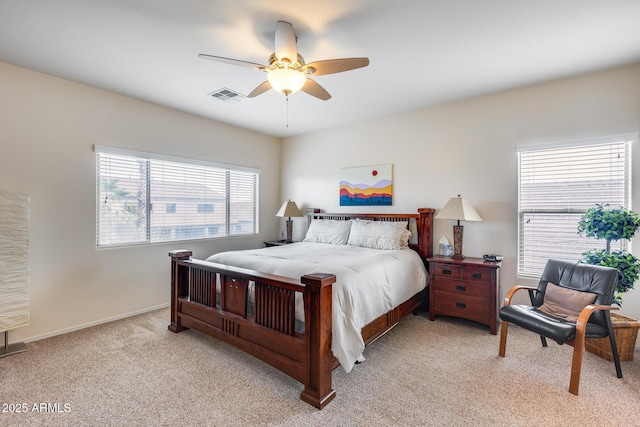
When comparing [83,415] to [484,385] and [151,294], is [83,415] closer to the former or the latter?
[151,294]

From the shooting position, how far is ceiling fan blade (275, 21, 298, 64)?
6.75 ft

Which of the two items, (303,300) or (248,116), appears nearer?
(303,300)

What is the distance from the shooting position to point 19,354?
8.78 ft

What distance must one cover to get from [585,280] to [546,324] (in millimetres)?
665

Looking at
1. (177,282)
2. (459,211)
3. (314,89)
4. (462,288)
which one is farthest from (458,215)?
(177,282)

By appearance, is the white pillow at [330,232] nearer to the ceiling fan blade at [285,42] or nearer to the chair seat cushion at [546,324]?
the chair seat cushion at [546,324]

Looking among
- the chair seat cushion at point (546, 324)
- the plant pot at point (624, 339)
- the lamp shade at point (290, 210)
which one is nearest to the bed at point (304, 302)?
the chair seat cushion at point (546, 324)

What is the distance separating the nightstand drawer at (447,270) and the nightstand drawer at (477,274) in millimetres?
64

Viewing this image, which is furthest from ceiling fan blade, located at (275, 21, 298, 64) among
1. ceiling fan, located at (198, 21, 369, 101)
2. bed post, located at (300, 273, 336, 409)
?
bed post, located at (300, 273, 336, 409)

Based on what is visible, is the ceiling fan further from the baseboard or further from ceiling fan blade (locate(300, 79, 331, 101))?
the baseboard

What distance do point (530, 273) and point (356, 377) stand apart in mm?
2438

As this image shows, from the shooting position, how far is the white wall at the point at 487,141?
2.94m

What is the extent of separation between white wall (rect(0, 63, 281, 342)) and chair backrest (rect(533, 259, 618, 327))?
4433mm

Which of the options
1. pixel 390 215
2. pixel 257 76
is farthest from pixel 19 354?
pixel 390 215
